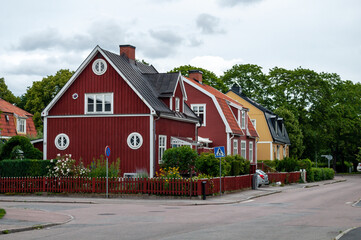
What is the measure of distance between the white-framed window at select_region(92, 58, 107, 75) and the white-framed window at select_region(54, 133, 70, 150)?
471cm

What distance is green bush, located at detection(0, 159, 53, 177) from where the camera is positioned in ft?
101

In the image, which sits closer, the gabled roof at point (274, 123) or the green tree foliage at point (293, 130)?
the gabled roof at point (274, 123)

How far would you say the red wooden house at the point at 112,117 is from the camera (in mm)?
34000

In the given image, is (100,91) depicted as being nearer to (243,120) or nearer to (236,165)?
(236,165)

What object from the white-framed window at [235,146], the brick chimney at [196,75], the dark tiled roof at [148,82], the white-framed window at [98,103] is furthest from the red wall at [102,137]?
the brick chimney at [196,75]

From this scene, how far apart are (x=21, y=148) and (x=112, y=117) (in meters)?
5.93

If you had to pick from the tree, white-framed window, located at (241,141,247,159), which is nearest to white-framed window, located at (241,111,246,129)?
white-framed window, located at (241,141,247,159)

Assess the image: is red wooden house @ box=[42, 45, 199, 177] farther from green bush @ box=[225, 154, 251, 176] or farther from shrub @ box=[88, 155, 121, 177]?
green bush @ box=[225, 154, 251, 176]

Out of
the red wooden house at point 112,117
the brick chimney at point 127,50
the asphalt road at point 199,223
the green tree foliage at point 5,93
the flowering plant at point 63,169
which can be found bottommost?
the asphalt road at point 199,223

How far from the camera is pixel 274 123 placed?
6531 centimetres

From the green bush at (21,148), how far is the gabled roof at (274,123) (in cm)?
3429

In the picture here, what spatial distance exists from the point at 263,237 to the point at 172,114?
78.5 ft

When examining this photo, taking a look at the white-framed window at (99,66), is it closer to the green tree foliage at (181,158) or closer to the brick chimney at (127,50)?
the brick chimney at (127,50)

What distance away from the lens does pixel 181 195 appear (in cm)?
2736
